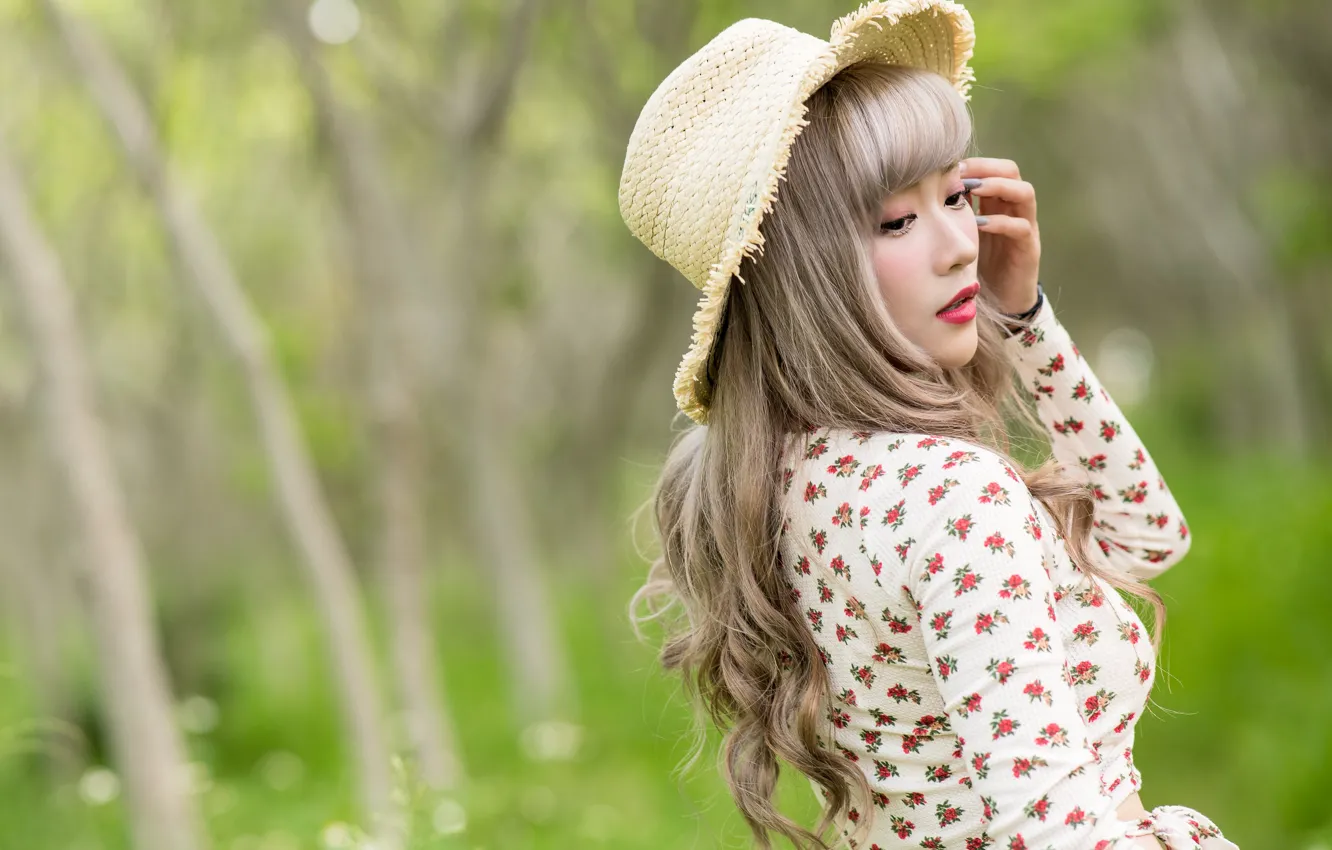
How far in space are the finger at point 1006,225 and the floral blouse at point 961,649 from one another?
373 millimetres

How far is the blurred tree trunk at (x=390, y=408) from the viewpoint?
5980 mm

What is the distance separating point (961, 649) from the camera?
1482 millimetres

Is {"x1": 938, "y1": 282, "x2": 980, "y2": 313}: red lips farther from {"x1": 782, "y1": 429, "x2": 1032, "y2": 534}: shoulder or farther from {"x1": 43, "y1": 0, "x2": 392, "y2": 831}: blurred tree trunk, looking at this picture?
{"x1": 43, "y1": 0, "x2": 392, "y2": 831}: blurred tree trunk

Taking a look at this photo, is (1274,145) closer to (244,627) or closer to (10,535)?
(244,627)

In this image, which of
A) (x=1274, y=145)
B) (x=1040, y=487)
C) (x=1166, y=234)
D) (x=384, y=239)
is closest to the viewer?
(x=1040, y=487)

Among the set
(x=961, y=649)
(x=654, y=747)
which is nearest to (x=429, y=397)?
(x=654, y=747)

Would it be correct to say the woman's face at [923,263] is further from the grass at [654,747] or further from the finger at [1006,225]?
the grass at [654,747]

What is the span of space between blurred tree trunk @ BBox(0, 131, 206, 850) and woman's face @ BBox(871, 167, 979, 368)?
137 inches

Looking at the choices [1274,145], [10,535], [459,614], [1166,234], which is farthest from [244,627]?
[1166,234]

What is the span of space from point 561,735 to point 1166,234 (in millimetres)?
14145

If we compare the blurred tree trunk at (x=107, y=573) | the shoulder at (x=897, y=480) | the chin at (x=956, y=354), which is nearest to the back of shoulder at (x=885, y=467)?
the shoulder at (x=897, y=480)

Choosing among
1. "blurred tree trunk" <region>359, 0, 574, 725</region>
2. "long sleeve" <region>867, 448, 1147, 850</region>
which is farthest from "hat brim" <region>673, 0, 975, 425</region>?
"blurred tree trunk" <region>359, 0, 574, 725</region>

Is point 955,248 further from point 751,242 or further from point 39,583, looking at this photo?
point 39,583

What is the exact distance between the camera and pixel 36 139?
9.57 metres
